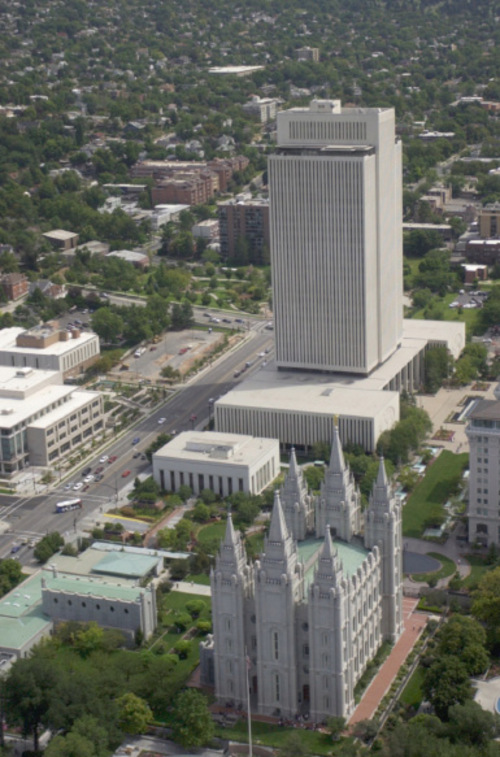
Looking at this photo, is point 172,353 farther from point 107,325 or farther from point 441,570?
point 441,570

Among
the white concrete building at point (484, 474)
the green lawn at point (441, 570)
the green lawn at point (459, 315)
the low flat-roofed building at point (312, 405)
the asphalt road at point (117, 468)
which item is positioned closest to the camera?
the green lawn at point (441, 570)

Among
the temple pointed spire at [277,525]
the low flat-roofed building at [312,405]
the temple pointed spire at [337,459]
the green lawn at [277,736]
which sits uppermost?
the temple pointed spire at [337,459]

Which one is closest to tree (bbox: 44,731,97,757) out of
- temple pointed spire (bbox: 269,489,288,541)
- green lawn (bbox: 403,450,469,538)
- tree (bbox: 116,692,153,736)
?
tree (bbox: 116,692,153,736)

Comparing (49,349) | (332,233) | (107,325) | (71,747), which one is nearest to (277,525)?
(71,747)

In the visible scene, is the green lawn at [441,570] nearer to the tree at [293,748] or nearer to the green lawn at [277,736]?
the green lawn at [277,736]

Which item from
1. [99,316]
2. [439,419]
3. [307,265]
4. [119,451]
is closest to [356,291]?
[307,265]

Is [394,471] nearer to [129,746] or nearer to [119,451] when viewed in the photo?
[119,451]

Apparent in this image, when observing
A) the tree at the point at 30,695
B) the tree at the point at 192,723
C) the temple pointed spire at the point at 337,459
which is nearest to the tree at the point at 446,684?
the temple pointed spire at the point at 337,459
